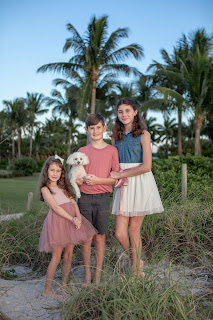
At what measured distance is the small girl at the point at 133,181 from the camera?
295 cm

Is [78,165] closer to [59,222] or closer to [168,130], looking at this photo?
[59,222]

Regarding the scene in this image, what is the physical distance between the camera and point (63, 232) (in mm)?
2889

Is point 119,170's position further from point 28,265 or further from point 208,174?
point 208,174

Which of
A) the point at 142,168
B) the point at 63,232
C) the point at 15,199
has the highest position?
the point at 142,168

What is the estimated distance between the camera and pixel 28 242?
165 inches

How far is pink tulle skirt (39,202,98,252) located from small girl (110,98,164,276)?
31cm

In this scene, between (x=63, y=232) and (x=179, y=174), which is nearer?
(x=63, y=232)

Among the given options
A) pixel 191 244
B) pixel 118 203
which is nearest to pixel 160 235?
pixel 191 244

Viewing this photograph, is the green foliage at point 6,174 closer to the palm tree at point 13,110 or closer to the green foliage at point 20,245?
the palm tree at point 13,110

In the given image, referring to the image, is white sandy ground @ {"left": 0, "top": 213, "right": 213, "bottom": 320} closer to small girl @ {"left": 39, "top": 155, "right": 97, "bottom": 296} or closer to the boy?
small girl @ {"left": 39, "top": 155, "right": 97, "bottom": 296}

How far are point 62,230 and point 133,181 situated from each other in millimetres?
843

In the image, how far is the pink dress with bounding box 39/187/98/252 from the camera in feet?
9.37

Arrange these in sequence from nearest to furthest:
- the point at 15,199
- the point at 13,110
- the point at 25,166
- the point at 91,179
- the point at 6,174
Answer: the point at 91,179 → the point at 15,199 → the point at 6,174 → the point at 25,166 → the point at 13,110

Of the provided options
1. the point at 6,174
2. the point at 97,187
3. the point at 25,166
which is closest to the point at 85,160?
the point at 97,187
